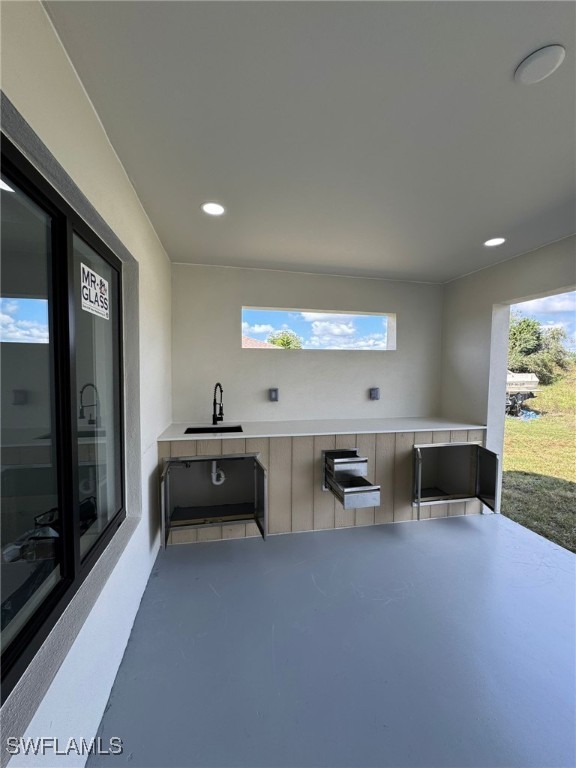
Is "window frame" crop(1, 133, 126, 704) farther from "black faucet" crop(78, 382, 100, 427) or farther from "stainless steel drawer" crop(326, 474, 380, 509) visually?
"stainless steel drawer" crop(326, 474, 380, 509)

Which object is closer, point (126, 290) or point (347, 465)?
point (126, 290)

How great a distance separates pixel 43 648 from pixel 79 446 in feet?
2.19

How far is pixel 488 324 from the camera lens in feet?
9.80

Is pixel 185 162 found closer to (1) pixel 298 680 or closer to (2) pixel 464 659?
(1) pixel 298 680

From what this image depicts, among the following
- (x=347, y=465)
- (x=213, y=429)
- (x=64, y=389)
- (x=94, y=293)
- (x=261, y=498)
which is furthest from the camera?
A: (x=213, y=429)

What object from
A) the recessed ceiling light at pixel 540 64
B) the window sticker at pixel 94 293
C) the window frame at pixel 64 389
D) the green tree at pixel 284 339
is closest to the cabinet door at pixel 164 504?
the window frame at pixel 64 389

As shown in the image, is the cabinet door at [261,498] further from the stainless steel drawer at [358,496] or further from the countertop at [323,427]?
the stainless steel drawer at [358,496]

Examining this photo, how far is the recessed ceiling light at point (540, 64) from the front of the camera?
0.97m

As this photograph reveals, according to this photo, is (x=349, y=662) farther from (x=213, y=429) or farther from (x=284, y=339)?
(x=284, y=339)

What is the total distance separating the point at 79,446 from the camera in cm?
125

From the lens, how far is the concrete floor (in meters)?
1.12

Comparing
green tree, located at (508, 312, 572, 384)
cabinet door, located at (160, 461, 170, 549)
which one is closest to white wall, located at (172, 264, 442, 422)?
cabinet door, located at (160, 461, 170, 549)

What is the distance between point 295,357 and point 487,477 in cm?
226

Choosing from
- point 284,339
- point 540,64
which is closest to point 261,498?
point 540,64
